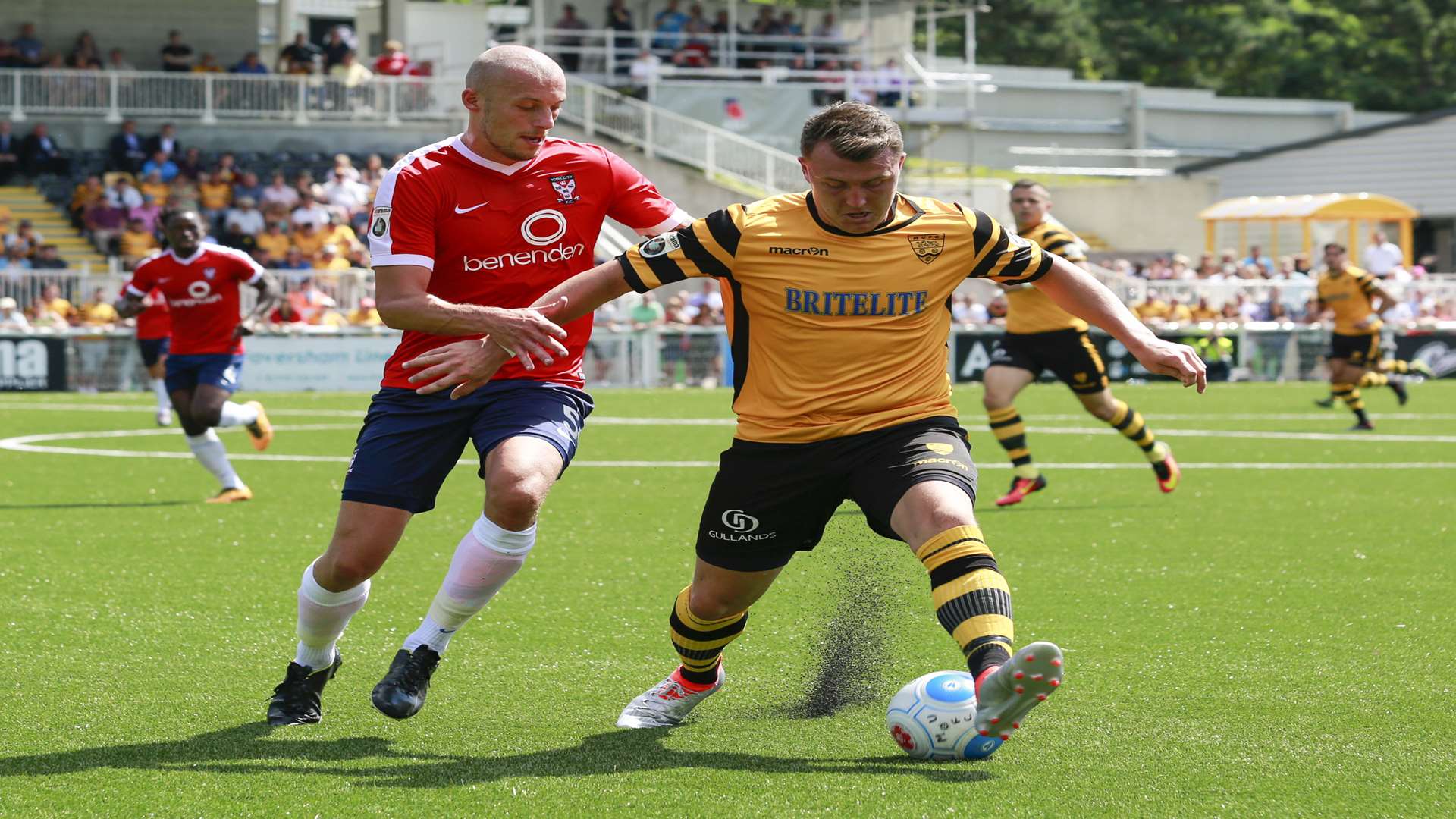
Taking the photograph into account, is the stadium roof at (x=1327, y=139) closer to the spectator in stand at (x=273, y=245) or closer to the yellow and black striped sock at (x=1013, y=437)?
the spectator in stand at (x=273, y=245)

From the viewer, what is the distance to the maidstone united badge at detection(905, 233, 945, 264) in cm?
542

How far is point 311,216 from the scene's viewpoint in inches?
1127

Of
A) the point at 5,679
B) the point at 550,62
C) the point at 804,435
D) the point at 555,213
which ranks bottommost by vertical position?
the point at 5,679

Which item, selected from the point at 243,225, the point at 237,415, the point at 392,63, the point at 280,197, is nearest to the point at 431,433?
the point at 237,415

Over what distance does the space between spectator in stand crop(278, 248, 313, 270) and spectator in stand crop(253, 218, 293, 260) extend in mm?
113

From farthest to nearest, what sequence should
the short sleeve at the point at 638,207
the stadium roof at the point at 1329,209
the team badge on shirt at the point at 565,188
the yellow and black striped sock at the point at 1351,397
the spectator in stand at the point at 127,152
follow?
the stadium roof at the point at 1329,209 < the spectator in stand at the point at 127,152 < the yellow and black striped sock at the point at 1351,397 < the short sleeve at the point at 638,207 < the team badge on shirt at the point at 565,188

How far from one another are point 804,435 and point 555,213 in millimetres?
1208

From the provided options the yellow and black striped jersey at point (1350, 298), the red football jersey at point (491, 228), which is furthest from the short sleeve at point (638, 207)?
the yellow and black striped jersey at point (1350, 298)

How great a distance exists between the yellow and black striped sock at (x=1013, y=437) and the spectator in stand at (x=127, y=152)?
21407mm

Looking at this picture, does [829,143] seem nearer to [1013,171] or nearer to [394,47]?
[394,47]

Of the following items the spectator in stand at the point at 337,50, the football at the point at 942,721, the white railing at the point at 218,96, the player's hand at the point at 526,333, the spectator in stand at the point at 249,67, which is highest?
the spectator in stand at the point at 337,50

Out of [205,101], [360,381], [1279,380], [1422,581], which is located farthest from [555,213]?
[205,101]

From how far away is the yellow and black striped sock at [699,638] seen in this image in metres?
5.70

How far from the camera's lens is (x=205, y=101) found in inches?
1244
